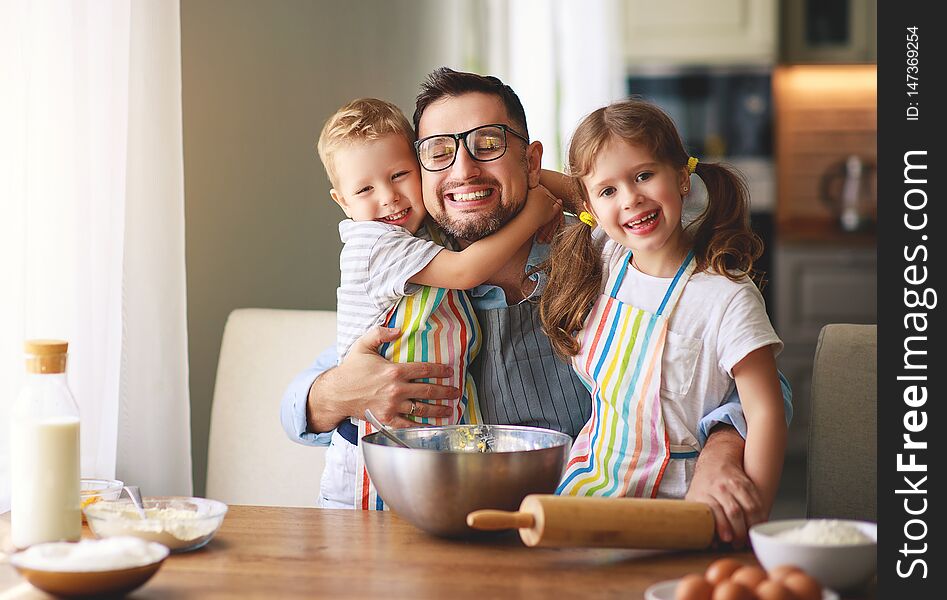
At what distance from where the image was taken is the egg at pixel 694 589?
906mm

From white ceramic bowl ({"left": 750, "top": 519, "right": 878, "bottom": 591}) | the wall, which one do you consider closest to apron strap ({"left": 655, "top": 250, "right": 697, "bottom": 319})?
white ceramic bowl ({"left": 750, "top": 519, "right": 878, "bottom": 591})

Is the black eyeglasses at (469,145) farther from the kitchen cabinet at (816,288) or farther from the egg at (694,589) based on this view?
the kitchen cabinet at (816,288)

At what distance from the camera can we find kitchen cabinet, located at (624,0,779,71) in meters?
4.70

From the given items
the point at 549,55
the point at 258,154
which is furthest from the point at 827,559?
the point at 549,55

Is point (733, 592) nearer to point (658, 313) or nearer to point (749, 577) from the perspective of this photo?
point (749, 577)

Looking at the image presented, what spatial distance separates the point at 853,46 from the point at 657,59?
96 centimetres

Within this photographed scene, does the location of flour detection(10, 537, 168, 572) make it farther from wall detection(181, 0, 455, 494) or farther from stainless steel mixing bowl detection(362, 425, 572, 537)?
wall detection(181, 0, 455, 494)

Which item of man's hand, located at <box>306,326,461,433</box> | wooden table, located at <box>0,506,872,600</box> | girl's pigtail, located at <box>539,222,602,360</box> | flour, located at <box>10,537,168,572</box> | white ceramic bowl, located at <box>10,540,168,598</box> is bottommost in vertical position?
wooden table, located at <box>0,506,872,600</box>

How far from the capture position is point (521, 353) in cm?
167

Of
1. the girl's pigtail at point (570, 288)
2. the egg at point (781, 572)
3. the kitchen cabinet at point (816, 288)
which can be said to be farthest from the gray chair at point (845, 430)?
the kitchen cabinet at point (816, 288)

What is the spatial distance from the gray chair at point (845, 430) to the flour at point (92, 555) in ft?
3.49

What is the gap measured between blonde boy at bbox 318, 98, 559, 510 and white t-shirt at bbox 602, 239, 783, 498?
11.6 inches

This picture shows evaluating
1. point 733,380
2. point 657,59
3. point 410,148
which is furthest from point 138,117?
point 657,59

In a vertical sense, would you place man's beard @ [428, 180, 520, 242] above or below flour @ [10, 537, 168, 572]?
above
